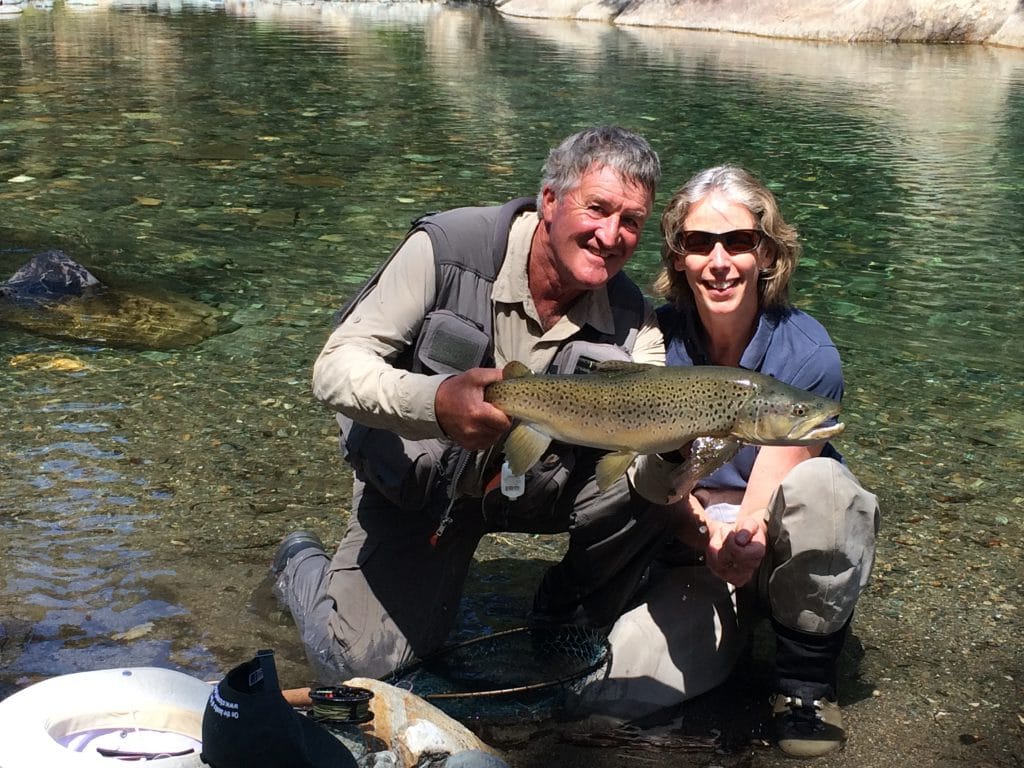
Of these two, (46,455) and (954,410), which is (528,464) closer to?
(46,455)

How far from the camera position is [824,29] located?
31766mm

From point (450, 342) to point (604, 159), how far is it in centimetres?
74

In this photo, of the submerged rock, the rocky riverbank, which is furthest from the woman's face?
the rocky riverbank

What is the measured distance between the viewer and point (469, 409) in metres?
3.30

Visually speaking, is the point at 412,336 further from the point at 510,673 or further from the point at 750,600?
the point at 750,600

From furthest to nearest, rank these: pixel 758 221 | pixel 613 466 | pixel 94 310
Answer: pixel 94 310
pixel 758 221
pixel 613 466

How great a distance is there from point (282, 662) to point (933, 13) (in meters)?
30.8

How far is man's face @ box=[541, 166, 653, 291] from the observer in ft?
12.3

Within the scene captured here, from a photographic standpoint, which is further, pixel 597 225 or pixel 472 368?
pixel 597 225

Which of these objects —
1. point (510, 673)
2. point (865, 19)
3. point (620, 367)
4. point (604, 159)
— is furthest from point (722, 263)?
point (865, 19)

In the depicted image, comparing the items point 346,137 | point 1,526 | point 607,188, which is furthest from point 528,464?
point 346,137

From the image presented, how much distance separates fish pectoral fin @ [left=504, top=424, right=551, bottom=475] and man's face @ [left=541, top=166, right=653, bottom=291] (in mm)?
660

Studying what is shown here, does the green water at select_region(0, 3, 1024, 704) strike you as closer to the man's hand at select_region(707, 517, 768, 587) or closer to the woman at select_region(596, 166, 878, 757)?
the woman at select_region(596, 166, 878, 757)

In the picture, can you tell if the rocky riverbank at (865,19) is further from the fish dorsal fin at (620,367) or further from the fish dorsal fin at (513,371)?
the fish dorsal fin at (513,371)
